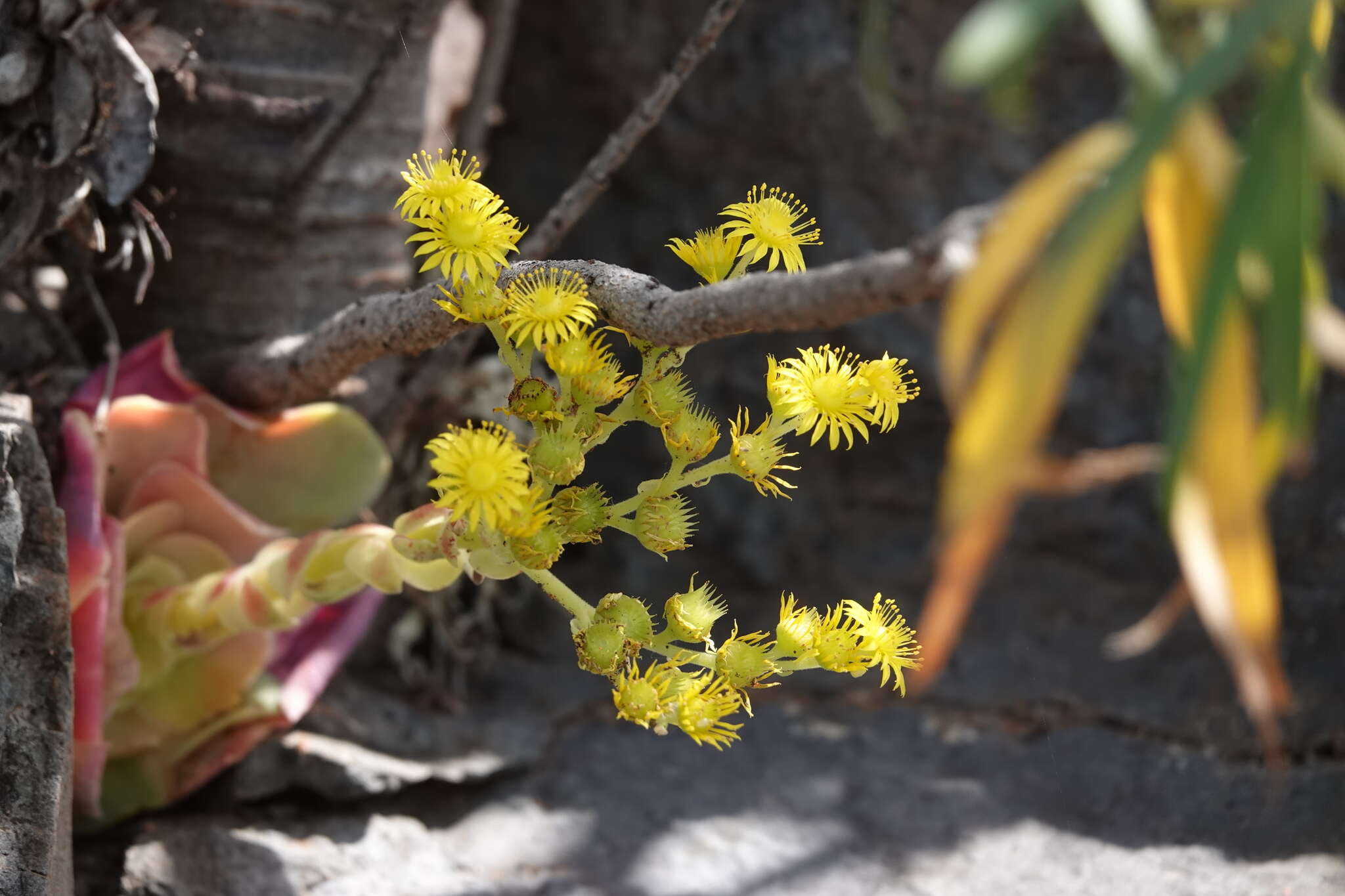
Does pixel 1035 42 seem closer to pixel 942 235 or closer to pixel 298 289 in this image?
pixel 942 235

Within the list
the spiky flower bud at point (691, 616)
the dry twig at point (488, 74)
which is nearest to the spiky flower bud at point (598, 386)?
the spiky flower bud at point (691, 616)

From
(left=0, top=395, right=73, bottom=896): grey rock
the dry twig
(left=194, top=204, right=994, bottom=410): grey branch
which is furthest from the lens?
the dry twig

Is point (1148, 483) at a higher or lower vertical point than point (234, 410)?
higher

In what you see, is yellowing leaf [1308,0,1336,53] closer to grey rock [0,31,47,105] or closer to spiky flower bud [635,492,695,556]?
spiky flower bud [635,492,695,556]

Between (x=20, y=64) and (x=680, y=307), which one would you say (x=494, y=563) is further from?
(x=20, y=64)

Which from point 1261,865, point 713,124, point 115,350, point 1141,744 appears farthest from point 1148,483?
point 115,350

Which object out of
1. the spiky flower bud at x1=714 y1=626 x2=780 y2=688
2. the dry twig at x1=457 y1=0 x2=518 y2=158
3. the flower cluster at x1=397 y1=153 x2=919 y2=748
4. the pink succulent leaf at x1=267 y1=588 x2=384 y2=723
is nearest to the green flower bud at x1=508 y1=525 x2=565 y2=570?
the flower cluster at x1=397 y1=153 x2=919 y2=748

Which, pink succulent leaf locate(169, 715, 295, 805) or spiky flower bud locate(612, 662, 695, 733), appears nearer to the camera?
spiky flower bud locate(612, 662, 695, 733)

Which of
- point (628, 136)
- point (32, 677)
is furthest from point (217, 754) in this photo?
point (628, 136)
